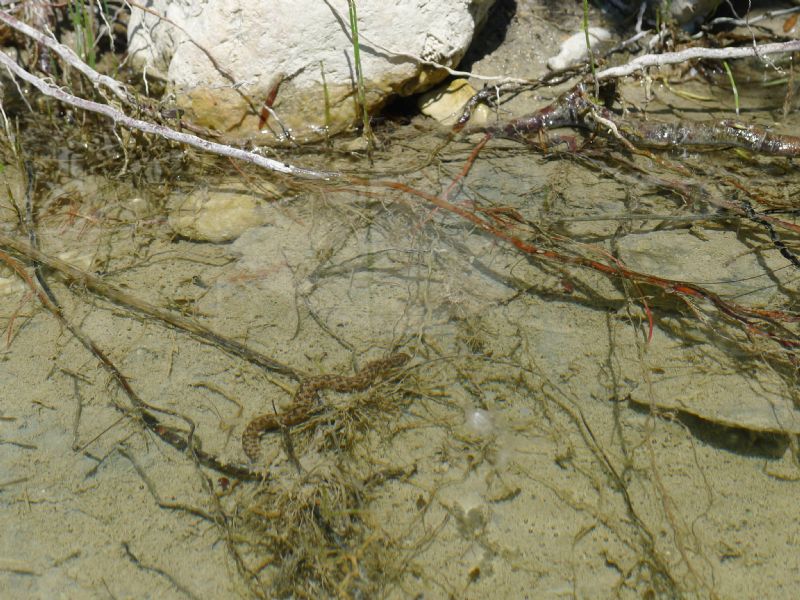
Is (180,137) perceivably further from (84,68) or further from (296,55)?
(296,55)

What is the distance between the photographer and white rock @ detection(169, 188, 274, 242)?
3.35 meters

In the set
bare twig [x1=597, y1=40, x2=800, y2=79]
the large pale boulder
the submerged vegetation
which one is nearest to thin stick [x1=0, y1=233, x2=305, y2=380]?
the submerged vegetation

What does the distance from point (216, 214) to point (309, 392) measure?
130 cm

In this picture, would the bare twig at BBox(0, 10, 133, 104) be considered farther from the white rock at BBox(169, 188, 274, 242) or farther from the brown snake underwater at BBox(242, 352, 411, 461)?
the brown snake underwater at BBox(242, 352, 411, 461)

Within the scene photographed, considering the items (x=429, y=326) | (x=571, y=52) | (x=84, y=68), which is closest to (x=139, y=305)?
(x=429, y=326)

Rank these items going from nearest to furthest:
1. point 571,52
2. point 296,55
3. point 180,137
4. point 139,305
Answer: point 139,305 → point 180,137 → point 296,55 → point 571,52

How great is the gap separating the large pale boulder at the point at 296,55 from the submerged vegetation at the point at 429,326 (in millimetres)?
225

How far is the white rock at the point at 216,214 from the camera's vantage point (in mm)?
3346

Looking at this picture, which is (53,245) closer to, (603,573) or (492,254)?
(492,254)

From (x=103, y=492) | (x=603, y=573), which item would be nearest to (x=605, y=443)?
(x=603, y=573)

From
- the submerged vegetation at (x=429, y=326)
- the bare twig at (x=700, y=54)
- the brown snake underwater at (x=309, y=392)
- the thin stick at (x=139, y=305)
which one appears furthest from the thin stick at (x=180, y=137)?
the bare twig at (x=700, y=54)

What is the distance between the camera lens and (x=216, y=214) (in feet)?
11.3

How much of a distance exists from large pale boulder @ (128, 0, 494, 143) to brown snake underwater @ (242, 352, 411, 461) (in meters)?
1.81

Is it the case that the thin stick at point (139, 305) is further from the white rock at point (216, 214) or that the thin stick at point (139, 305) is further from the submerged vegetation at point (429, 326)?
the white rock at point (216, 214)
